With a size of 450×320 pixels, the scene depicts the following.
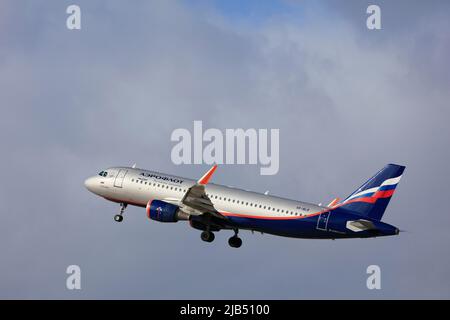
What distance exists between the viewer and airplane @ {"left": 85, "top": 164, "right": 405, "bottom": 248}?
3263 inches

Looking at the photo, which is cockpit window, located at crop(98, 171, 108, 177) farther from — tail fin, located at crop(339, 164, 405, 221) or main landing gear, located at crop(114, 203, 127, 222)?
tail fin, located at crop(339, 164, 405, 221)

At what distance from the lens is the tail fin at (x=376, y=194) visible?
83.1 metres

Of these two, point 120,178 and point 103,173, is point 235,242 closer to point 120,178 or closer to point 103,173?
point 120,178

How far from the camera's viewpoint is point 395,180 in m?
83.8

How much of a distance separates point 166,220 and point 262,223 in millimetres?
8332

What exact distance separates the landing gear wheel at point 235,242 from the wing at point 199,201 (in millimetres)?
4385

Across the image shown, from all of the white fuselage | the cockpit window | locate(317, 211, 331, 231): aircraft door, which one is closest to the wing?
the white fuselage

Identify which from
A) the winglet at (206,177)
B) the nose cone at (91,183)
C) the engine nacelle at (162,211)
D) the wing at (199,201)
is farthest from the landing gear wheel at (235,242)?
the nose cone at (91,183)

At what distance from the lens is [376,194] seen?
8356 cm

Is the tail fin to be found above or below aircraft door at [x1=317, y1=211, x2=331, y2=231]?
above

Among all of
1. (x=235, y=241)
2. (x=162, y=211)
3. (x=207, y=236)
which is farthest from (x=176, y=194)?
(x=235, y=241)

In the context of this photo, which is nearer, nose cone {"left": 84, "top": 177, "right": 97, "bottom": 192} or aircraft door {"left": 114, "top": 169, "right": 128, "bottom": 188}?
aircraft door {"left": 114, "top": 169, "right": 128, "bottom": 188}
